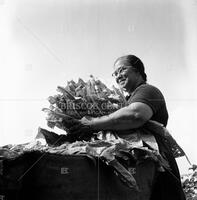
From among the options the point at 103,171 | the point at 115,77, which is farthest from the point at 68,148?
the point at 115,77

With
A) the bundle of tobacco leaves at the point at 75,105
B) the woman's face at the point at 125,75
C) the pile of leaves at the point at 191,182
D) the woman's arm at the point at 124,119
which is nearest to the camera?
the woman's arm at the point at 124,119

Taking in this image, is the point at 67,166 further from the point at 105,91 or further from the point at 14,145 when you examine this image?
the point at 105,91

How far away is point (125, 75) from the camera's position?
2.64m

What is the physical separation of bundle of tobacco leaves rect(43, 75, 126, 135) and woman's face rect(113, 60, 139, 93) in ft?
1.08

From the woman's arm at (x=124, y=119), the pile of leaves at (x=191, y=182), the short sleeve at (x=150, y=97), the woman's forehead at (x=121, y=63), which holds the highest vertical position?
the woman's forehead at (x=121, y=63)

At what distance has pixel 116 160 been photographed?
1.76 m

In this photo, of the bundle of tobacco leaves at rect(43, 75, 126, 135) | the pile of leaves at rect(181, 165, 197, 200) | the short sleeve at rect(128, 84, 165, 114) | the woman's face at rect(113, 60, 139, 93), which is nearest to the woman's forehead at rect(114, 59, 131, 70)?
the woman's face at rect(113, 60, 139, 93)

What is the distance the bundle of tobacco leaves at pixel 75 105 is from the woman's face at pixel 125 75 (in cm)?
33

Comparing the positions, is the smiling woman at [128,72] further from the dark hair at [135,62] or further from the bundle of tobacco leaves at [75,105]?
the bundle of tobacco leaves at [75,105]

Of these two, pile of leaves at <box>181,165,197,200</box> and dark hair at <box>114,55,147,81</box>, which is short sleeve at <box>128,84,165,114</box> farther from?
pile of leaves at <box>181,165,197,200</box>

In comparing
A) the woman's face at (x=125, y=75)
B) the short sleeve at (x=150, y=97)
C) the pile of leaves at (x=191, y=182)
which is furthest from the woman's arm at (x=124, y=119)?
the pile of leaves at (x=191, y=182)

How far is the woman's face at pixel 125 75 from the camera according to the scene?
264 centimetres

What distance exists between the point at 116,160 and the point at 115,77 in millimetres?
1031

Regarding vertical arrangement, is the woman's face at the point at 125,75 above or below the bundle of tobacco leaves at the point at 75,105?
above
